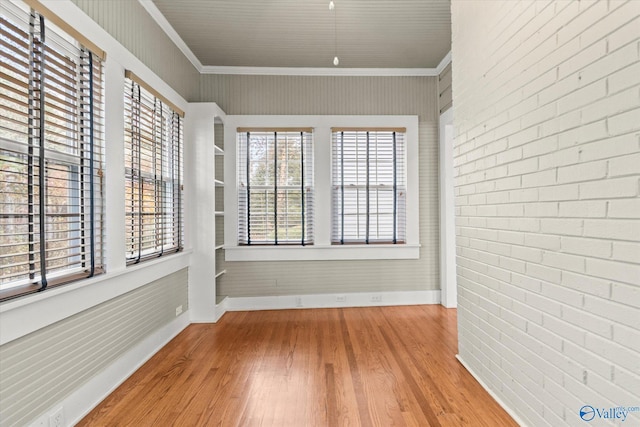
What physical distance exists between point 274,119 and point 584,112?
3246 millimetres

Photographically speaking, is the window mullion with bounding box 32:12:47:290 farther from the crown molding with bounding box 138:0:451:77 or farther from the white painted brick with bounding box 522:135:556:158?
the white painted brick with bounding box 522:135:556:158

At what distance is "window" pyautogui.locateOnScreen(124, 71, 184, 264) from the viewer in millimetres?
2520

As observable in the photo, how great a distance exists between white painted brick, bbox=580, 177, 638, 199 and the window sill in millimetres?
2796

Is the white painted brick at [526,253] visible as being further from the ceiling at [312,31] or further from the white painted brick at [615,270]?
the ceiling at [312,31]

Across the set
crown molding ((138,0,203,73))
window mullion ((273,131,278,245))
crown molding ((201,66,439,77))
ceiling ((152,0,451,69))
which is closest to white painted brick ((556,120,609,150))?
→ ceiling ((152,0,451,69))

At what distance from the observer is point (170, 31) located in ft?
10.3

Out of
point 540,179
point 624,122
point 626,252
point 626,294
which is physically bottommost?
point 626,294

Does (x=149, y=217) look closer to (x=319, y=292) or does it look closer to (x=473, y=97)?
(x=319, y=292)

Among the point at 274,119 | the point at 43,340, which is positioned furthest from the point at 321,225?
the point at 43,340

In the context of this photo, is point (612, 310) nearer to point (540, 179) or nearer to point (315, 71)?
point (540, 179)

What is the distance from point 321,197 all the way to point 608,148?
300 centimetres

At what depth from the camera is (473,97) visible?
232cm

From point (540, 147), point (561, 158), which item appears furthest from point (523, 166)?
point (561, 158)

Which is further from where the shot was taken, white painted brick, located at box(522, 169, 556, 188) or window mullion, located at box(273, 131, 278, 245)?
window mullion, located at box(273, 131, 278, 245)
